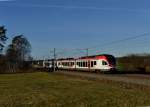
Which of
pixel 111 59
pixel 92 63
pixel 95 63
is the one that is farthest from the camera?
pixel 92 63

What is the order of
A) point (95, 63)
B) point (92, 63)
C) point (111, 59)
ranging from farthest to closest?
point (92, 63) < point (95, 63) < point (111, 59)

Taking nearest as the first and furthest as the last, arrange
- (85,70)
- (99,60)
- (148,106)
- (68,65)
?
(148,106)
(99,60)
(85,70)
(68,65)

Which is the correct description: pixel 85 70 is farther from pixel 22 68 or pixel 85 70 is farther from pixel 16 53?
pixel 16 53

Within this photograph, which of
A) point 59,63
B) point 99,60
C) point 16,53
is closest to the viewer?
point 99,60

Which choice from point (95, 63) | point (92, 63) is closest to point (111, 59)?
point (95, 63)

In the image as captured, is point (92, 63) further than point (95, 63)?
Yes

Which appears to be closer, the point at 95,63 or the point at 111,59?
the point at 111,59

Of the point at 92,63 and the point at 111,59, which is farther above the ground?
the point at 111,59

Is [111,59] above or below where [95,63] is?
above

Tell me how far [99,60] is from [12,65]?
188 feet

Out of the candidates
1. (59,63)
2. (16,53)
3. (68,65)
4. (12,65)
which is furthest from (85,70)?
(16,53)

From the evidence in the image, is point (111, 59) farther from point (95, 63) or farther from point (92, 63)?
point (92, 63)

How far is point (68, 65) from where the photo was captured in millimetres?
84375

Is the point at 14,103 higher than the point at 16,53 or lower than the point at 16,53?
lower
